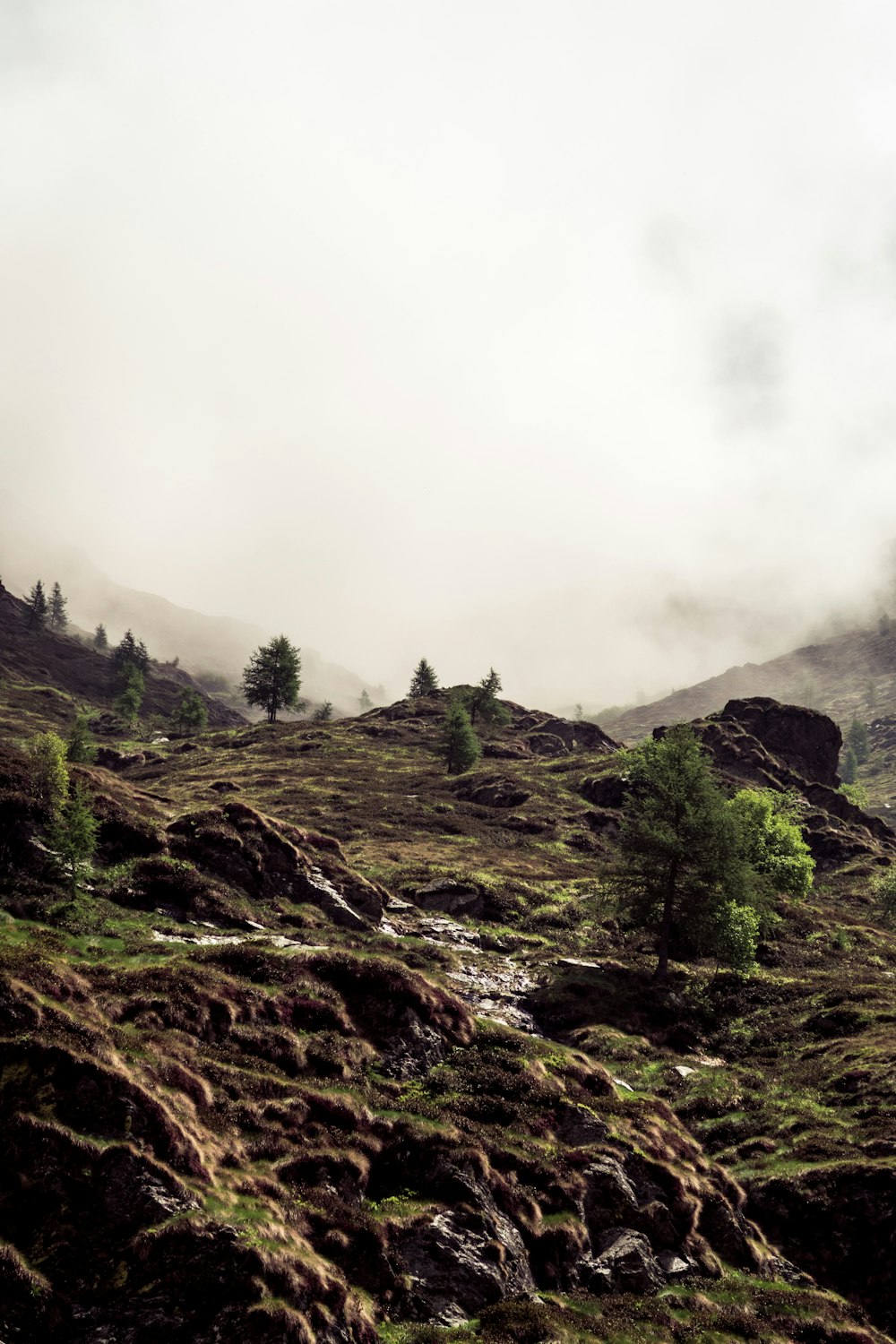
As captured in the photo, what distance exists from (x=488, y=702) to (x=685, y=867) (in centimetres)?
9714

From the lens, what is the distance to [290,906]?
145ft

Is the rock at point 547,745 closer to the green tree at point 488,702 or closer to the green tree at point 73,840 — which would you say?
the green tree at point 488,702

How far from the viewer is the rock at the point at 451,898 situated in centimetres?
5938

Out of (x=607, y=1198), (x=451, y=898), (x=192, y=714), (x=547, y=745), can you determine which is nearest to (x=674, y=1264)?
(x=607, y=1198)

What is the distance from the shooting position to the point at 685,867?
52.5 m

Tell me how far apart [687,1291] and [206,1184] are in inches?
617

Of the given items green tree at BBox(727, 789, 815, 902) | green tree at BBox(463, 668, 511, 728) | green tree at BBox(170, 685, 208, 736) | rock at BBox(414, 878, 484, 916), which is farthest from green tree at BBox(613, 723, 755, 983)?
green tree at BBox(170, 685, 208, 736)

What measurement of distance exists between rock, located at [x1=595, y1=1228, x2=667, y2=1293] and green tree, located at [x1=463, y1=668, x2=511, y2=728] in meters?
125

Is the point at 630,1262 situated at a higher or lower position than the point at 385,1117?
lower

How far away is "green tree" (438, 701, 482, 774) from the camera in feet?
389

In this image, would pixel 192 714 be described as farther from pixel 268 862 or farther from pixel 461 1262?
pixel 461 1262

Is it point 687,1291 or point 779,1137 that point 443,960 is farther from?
point 687,1291

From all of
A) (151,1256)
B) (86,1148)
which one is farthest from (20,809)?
(151,1256)

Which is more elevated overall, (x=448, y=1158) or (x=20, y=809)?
(x=20, y=809)
